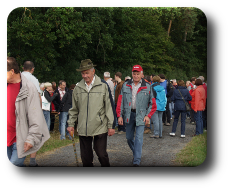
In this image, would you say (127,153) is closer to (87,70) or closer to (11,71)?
(87,70)

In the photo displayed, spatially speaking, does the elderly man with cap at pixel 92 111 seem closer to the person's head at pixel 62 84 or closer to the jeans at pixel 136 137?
the jeans at pixel 136 137

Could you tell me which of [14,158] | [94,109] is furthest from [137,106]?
[14,158]

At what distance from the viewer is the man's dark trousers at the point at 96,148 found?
4004 mm

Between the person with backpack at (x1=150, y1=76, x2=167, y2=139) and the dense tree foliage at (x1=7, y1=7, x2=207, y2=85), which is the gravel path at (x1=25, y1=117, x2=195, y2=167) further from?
the dense tree foliage at (x1=7, y1=7, x2=207, y2=85)

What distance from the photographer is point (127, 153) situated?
6.33 metres

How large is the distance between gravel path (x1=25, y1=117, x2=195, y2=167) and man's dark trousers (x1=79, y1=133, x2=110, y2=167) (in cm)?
126

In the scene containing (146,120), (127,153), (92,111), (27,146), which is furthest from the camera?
(127,153)

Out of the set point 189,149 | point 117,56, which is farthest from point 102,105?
point 117,56

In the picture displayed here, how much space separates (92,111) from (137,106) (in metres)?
1.35

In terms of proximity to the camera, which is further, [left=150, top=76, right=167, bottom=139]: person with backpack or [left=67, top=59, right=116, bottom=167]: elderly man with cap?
[left=150, top=76, right=167, bottom=139]: person with backpack

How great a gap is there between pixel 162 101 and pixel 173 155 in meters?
2.69

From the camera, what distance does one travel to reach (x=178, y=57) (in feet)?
79.7

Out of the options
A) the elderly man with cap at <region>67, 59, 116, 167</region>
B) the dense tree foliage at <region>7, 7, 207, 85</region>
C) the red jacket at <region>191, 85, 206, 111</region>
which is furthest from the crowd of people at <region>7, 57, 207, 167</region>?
the red jacket at <region>191, 85, 206, 111</region>

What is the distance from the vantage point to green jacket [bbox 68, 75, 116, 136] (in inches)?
154
